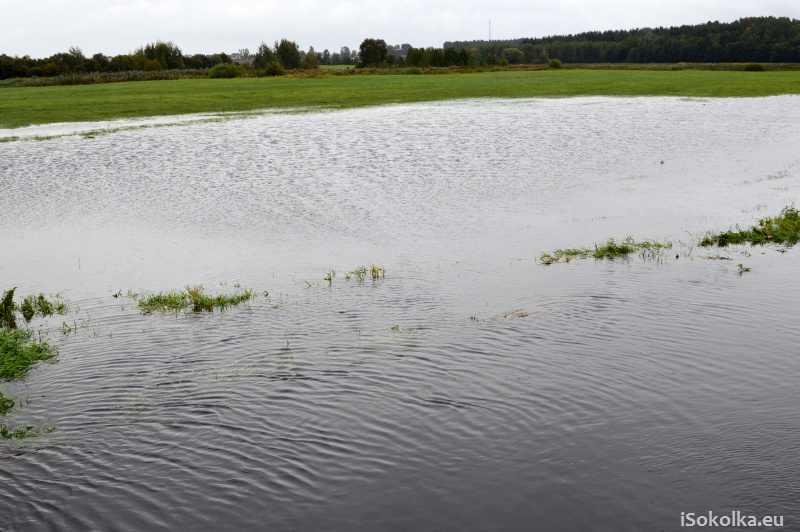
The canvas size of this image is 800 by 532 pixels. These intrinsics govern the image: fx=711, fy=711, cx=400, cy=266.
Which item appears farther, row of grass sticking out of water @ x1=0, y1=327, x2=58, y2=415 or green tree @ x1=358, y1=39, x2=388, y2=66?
green tree @ x1=358, y1=39, x2=388, y2=66

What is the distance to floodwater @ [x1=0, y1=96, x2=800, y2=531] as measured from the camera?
Answer: 689 cm

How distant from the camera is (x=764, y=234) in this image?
16.4 m

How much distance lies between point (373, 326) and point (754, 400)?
18.1 ft

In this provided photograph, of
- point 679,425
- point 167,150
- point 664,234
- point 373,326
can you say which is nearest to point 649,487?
point 679,425

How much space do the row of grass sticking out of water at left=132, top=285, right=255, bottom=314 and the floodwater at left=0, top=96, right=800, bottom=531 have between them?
0.95 ft

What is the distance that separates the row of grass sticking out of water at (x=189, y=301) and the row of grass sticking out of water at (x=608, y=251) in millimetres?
6391

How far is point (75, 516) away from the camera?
6.72 meters

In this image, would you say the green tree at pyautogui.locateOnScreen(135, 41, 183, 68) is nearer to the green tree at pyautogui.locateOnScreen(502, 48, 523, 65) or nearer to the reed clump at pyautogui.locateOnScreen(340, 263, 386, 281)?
the green tree at pyautogui.locateOnScreen(502, 48, 523, 65)

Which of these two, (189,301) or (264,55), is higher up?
(264,55)

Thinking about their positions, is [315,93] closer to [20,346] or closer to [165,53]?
[20,346]

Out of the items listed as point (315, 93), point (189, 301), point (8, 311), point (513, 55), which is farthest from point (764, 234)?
point (513, 55)

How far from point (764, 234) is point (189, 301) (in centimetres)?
1281

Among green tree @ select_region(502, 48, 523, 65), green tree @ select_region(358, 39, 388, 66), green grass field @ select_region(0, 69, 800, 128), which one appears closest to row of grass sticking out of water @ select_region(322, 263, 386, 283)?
green grass field @ select_region(0, 69, 800, 128)

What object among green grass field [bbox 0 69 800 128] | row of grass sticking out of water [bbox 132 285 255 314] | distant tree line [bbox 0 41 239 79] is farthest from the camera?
distant tree line [bbox 0 41 239 79]
